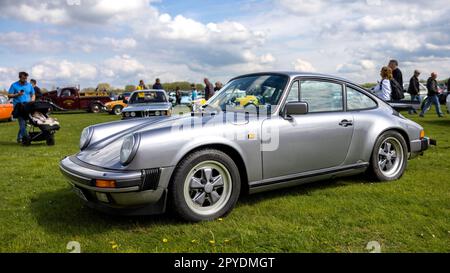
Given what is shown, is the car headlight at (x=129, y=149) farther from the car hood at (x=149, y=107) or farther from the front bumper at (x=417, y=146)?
the car hood at (x=149, y=107)

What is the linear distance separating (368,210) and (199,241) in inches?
69.0

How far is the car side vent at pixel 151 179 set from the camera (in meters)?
3.01

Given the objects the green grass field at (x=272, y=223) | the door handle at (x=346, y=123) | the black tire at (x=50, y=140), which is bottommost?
the green grass field at (x=272, y=223)

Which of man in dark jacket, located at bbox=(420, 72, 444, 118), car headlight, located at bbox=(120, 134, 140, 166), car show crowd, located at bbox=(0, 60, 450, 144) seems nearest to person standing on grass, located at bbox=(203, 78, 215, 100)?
car show crowd, located at bbox=(0, 60, 450, 144)

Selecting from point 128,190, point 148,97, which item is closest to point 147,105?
point 148,97

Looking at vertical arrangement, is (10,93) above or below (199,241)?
above

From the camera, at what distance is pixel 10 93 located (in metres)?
8.89

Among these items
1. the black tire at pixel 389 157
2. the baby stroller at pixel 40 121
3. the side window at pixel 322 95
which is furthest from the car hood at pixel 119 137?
the baby stroller at pixel 40 121

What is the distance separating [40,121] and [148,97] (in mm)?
4213

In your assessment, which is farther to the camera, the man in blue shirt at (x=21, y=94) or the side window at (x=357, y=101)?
the man in blue shirt at (x=21, y=94)

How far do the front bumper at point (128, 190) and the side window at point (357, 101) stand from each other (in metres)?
2.47

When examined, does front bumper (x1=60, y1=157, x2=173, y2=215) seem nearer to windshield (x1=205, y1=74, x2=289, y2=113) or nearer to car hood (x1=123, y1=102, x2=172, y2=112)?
windshield (x1=205, y1=74, x2=289, y2=113)
